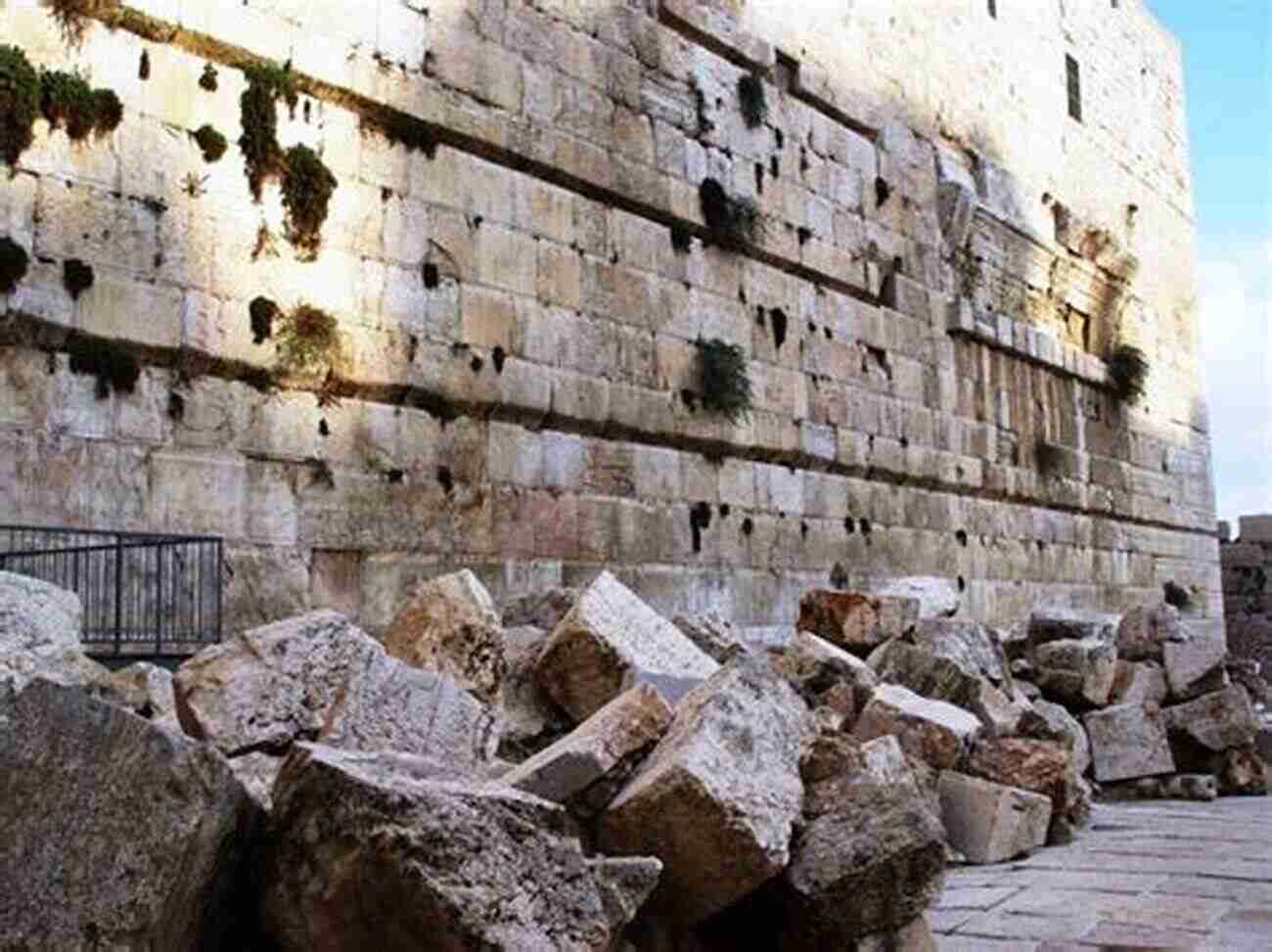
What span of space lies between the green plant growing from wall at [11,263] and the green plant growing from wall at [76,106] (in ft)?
1.85

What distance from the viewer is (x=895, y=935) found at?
12.0 ft

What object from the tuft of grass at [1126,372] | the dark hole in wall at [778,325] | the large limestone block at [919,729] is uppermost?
the tuft of grass at [1126,372]

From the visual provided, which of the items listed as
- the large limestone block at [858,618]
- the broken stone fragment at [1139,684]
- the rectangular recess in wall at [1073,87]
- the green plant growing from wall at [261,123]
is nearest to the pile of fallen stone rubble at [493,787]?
the large limestone block at [858,618]

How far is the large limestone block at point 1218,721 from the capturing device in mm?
7887

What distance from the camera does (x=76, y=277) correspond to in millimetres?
6203

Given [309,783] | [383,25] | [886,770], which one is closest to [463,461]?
[383,25]

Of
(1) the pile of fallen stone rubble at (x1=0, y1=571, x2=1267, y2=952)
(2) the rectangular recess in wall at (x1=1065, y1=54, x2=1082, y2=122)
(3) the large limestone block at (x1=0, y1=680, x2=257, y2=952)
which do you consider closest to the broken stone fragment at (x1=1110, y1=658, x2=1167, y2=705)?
(1) the pile of fallen stone rubble at (x1=0, y1=571, x2=1267, y2=952)

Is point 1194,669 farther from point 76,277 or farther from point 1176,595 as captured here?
point 1176,595

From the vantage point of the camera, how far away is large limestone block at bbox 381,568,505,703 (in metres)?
4.72

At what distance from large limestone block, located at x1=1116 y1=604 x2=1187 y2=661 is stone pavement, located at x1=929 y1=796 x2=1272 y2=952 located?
2072mm

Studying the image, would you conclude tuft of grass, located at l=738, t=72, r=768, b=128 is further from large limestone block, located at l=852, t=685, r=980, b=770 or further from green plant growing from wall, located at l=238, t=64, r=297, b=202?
large limestone block, located at l=852, t=685, r=980, b=770

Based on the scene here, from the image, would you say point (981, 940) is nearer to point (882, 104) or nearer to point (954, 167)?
point (882, 104)

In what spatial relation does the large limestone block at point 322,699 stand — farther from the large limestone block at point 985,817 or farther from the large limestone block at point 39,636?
the large limestone block at point 985,817

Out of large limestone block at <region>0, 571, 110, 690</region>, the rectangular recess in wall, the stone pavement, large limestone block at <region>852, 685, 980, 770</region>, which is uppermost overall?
the rectangular recess in wall
